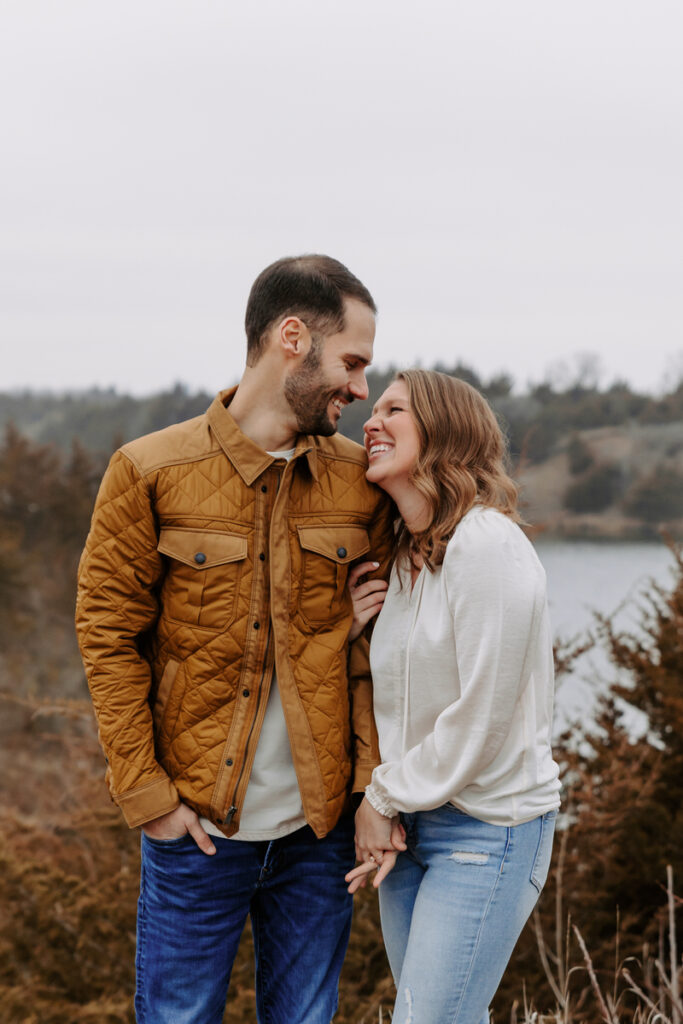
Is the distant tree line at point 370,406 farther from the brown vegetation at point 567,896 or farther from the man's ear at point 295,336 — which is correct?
the man's ear at point 295,336

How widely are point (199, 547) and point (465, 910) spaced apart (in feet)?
3.02

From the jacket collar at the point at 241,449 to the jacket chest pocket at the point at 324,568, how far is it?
0.14 metres

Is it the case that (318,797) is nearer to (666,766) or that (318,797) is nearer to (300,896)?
(300,896)

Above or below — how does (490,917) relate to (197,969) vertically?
above

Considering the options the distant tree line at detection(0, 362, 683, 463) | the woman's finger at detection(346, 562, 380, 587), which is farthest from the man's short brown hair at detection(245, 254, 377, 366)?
the distant tree line at detection(0, 362, 683, 463)

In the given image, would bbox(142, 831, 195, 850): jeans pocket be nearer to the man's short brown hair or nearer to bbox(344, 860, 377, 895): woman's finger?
bbox(344, 860, 377, 895): woman's finger

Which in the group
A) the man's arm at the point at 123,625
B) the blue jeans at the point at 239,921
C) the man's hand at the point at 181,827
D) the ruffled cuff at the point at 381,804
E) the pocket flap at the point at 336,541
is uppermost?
the pocket flap at the point at 336,541

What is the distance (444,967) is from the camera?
1.99m

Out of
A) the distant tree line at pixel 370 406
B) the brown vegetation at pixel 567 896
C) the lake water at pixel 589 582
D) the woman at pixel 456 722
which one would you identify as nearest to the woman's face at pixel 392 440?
the woman at pixel 456 722

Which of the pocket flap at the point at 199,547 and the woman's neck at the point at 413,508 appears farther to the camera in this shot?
the woman's neck at the point at 413,508

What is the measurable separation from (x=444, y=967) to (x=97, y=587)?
3.46ft

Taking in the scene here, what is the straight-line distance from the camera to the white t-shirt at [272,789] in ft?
7.15

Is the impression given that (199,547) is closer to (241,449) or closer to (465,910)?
(241,449)

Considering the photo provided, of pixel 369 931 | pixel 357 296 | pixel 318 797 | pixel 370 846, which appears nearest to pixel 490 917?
pixel 370 846
